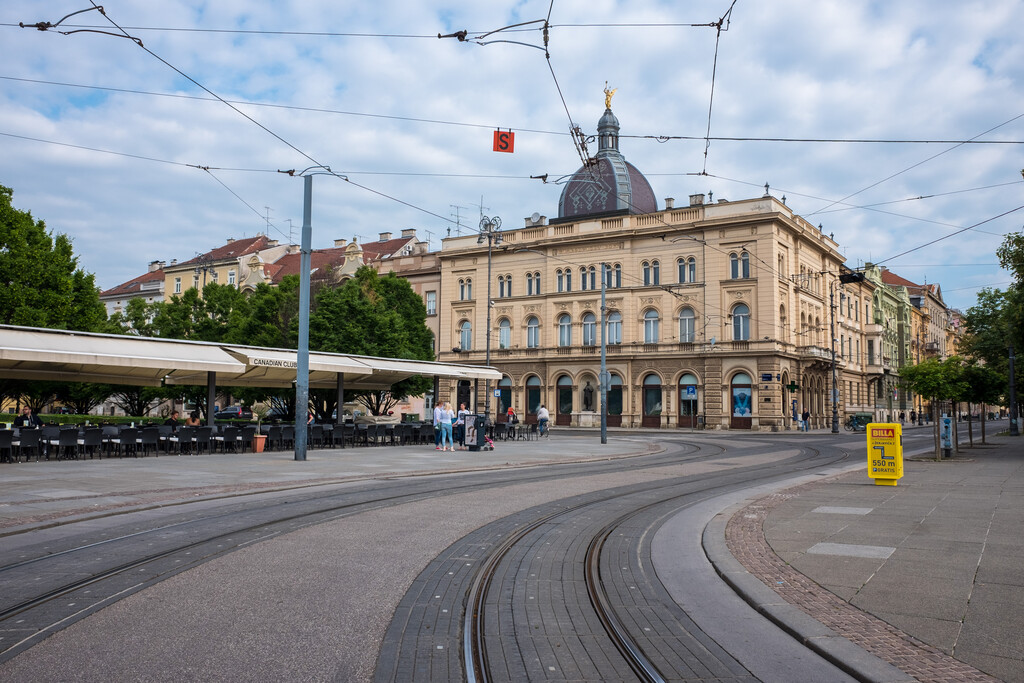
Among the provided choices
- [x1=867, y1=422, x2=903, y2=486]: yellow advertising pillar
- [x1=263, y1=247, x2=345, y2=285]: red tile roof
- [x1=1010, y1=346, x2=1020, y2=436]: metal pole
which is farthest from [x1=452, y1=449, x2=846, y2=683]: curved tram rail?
[x1=263, y1=247, x2=345, y2=285]: red tile roof

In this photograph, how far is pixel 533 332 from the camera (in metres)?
63.8

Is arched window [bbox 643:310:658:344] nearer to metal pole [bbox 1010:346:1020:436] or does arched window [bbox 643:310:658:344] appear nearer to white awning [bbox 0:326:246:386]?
metal pole [bbox 1010:346:1020:436]

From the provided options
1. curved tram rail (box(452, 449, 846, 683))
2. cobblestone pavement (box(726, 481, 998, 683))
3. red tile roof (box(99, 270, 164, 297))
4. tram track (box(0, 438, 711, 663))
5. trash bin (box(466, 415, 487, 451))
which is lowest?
curved tram rail (box(452, 449, 846, 683))

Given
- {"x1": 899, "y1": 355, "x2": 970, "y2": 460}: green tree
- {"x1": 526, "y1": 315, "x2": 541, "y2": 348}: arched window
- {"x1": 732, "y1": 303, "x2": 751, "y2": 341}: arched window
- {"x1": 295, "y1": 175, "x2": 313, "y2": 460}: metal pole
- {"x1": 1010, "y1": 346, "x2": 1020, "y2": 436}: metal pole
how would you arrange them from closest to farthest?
{"x1": 295, "y1": 175, "x2": 313, "y2": 460}: metal pole < {"x1": 899, "y1": 355, "x2": 970, "y2": 460}: green tree < {"x1": 1010, "y1": 346, "x2": 1020, "y2": 436}: metal pole < {"x1": 732, "y1": 303, "x2": 751, "y2": 341}: arched window < {"x1": 526, "y1": 315, "x2": 541, "y2": 348}: arched window

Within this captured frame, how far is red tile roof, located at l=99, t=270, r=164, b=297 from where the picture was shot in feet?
296

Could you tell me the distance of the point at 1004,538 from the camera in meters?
8.98

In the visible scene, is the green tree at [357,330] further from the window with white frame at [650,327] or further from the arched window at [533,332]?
the window with white frame at [650,327]

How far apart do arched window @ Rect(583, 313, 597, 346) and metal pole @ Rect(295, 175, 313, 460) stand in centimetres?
3967

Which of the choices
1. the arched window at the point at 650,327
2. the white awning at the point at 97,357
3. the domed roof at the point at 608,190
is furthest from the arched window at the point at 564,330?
the white awning at the point at 97,357

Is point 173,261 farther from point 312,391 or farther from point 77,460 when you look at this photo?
point 77,460

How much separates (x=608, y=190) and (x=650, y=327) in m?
11.3

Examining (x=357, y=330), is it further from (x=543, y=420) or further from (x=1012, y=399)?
(x=1012, y=399)

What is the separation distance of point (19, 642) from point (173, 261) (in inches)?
3772

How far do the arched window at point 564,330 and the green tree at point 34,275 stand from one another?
33.6m
